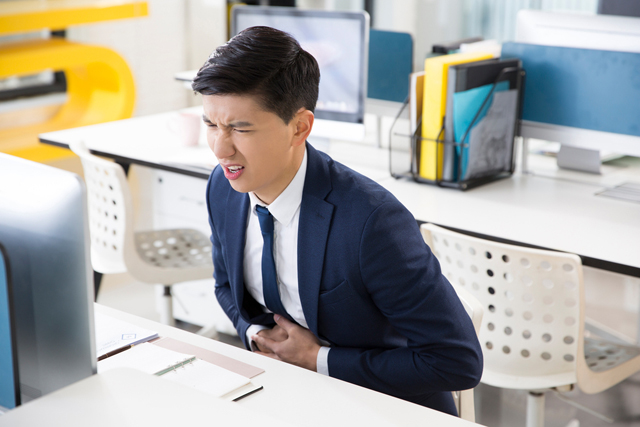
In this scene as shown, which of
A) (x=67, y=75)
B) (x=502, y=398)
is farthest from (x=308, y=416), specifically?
(x=67, y=75)

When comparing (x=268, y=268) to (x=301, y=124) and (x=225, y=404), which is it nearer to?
(x=301, y=124)

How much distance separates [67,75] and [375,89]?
9.03ft

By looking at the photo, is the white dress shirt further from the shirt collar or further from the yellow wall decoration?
the yellow wall decoration

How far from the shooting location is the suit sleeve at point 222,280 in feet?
4.65

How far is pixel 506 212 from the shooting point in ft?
6.68

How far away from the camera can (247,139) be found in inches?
44.1

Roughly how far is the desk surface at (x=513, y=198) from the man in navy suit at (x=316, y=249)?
2.14ft

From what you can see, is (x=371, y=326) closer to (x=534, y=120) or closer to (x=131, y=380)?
(x=131, y=380)

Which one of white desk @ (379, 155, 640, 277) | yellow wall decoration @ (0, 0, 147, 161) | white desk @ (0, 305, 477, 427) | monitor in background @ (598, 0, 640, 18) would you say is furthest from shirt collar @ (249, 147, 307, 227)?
yellow wall decoration @ (0, 0, 147, 161)

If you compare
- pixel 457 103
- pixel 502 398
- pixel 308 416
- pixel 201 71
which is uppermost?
pixel 201 71

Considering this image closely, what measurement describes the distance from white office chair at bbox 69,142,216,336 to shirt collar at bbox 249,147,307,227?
1.08m

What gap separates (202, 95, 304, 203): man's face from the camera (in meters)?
1.11

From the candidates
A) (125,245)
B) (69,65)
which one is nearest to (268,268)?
(125,245)

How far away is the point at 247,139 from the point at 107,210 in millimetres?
1343
